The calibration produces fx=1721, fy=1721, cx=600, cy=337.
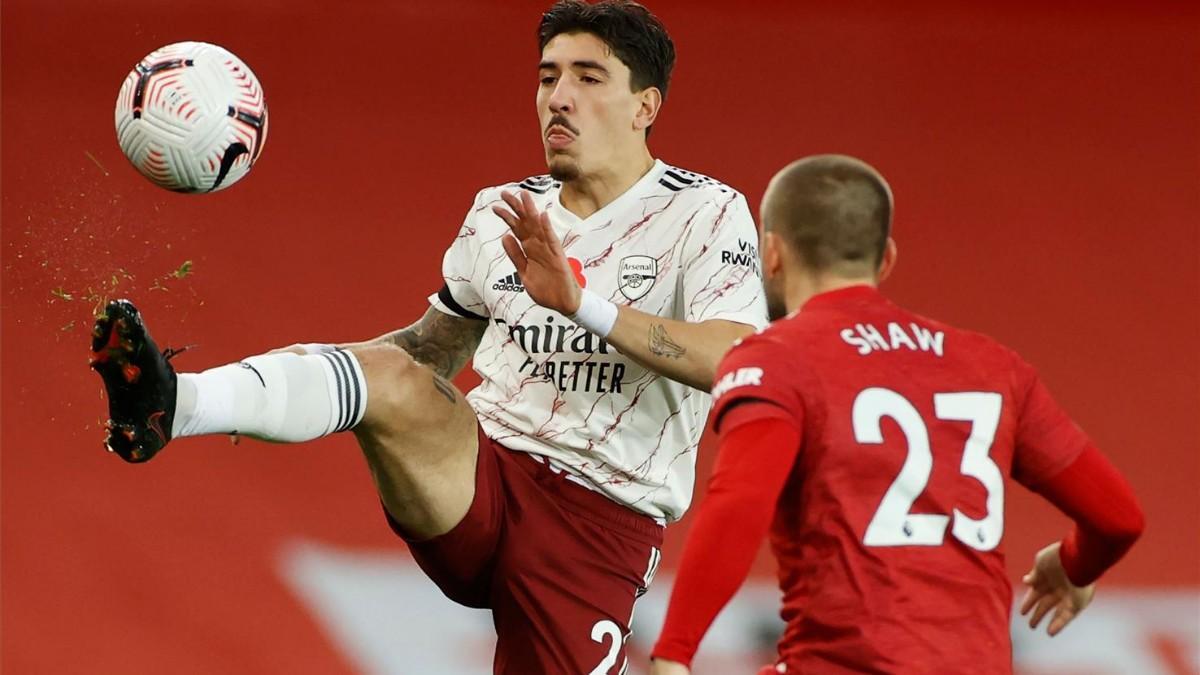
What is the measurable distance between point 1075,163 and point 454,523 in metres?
4.01

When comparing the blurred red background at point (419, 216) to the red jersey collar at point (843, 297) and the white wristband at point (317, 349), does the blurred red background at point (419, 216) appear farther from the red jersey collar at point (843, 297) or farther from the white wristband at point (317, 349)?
the red jersey collar at point (843, 297)

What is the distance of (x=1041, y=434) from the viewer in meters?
2.79

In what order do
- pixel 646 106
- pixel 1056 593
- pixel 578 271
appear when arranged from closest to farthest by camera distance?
pixel 1056 593
pixel 578 271
pixel 646 106

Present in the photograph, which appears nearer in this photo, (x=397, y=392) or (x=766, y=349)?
(x=766, y=349)

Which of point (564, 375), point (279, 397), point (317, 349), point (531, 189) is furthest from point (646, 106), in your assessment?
point (279, 397)

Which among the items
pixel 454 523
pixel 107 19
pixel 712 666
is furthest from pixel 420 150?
pixel 454 523

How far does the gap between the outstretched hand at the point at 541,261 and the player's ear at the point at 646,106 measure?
0.76 meters

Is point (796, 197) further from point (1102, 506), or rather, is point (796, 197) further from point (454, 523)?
point (454, 523)

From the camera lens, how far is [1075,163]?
6914 millimetres

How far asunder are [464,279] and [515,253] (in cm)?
71

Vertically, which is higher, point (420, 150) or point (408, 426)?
point (420, 150)

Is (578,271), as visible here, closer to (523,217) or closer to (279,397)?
(523,217)

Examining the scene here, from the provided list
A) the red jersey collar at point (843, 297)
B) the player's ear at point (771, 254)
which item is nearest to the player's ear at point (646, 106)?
the player's ear at point (771, 254)

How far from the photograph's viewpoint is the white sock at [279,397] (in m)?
3.35
